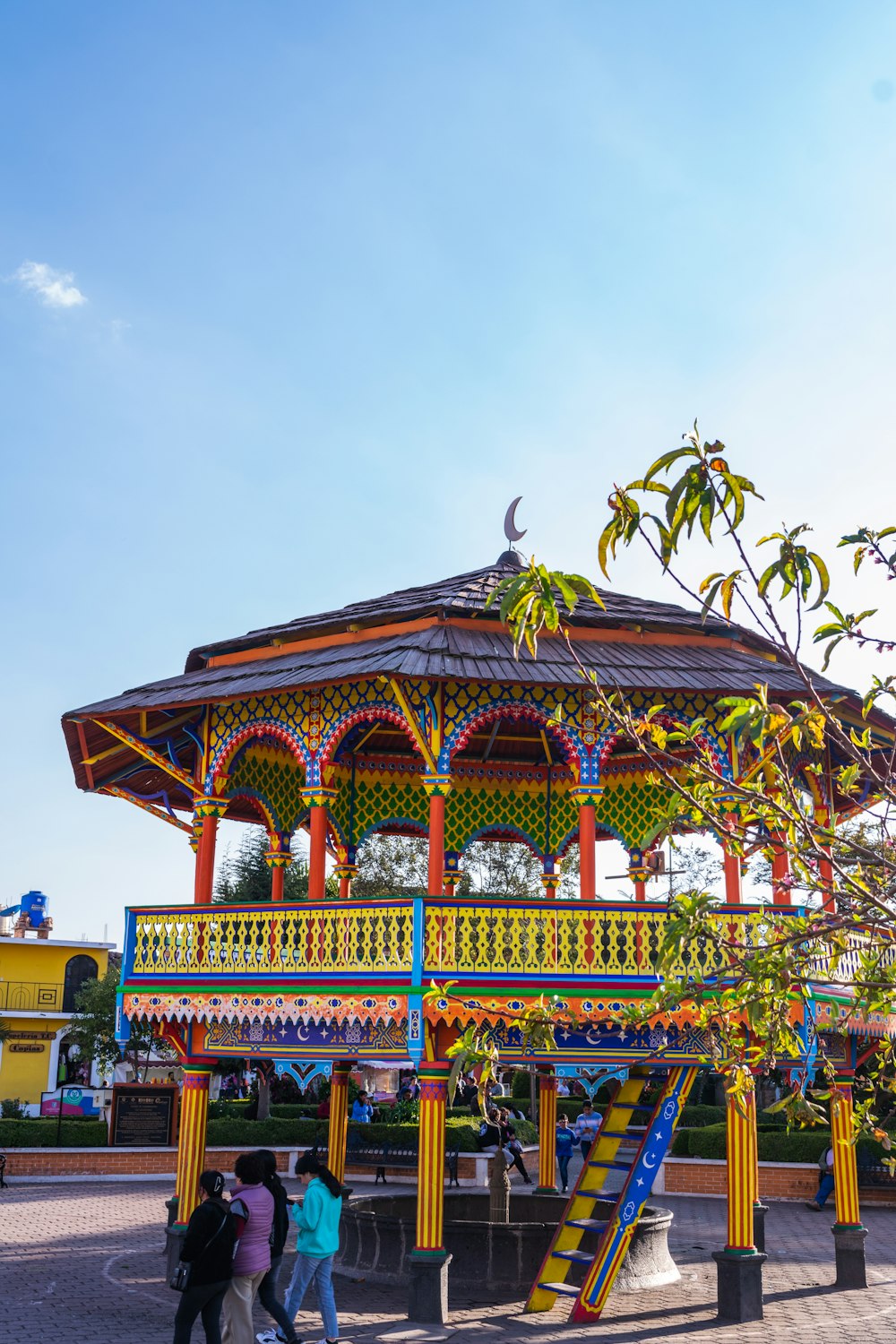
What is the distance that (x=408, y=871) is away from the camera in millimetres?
36438

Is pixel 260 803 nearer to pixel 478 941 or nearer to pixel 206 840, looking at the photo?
pixel 206 840

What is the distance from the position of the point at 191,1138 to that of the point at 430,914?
12.4 feet

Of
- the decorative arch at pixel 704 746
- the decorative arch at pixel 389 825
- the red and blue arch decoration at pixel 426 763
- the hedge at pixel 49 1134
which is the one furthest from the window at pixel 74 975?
the decorative arch at pixel 704 746

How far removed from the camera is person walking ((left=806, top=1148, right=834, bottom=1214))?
2009 centimetres

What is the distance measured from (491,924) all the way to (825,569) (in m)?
7.49

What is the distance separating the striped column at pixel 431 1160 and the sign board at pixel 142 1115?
1397cm

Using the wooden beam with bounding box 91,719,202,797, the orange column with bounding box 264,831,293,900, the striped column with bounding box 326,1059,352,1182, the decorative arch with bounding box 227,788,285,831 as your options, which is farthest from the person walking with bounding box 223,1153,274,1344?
the orange column with bounding box 264,831,293,900

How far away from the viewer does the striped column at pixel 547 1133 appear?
17328 mm

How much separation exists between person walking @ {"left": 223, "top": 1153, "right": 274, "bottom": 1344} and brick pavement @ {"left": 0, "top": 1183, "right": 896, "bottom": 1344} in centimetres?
238

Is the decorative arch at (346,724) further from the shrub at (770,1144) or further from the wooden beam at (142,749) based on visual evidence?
the shrub at (770,1144)

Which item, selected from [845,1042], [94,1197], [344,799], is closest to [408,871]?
[94,1197]

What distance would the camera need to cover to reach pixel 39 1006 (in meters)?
43.1

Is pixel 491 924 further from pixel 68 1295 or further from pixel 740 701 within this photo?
pixel 740 701

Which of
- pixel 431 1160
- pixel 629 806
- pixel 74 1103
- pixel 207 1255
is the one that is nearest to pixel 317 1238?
pixel 207 1255
